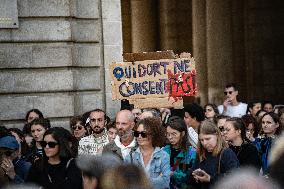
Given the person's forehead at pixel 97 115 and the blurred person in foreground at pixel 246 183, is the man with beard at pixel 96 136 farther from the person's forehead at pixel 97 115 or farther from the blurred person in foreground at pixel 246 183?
the blurred person in foreground at pixel 246 183

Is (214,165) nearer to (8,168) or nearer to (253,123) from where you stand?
(8,168)

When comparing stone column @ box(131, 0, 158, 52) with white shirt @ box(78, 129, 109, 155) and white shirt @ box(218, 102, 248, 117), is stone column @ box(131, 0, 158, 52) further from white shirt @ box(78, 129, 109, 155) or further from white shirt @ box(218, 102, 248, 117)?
white shirt @ box(78, 129, 109, 155)

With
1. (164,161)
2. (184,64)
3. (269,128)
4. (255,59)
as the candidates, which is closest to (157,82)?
(184,64)

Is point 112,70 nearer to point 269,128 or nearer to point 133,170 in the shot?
point 269,128

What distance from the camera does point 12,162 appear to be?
782cm

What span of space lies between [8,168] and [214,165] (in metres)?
1.93

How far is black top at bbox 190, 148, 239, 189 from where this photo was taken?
7511mm

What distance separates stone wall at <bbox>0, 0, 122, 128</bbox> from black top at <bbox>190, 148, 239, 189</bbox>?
189 inches

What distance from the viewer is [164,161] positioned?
25.4 feet

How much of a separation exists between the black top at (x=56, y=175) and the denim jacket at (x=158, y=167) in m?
0.74

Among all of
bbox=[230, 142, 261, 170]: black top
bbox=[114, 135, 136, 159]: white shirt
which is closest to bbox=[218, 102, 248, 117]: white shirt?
bbox=[230, 142, 261, 170]: black top

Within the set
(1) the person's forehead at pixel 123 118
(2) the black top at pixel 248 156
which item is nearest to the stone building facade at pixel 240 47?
(2) the black top at pixel 248 156

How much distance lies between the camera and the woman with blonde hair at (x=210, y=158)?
748 cm

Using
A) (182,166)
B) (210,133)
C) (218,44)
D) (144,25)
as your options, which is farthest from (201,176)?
(144,25)
